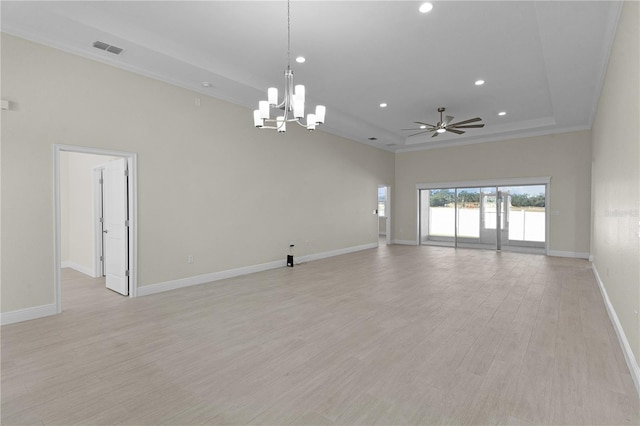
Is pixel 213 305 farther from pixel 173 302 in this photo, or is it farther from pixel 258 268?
pixel 258 268

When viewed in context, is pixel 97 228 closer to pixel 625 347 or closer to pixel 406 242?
pixel 625 347

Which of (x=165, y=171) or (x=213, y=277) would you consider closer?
(x=165, y=171)

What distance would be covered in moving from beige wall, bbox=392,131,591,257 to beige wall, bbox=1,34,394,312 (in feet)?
13.2

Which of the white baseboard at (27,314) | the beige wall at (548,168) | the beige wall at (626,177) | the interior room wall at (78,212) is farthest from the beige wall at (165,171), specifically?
the beige wall at (626,177)

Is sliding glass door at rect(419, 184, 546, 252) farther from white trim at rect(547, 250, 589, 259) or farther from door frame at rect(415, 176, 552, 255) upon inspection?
white trim at rect(547, 250, 589, 259)

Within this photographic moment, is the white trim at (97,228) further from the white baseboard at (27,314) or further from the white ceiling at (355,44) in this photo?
the white ceiling at (355,44)

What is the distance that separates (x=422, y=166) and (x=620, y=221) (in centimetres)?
785

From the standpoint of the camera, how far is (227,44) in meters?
4.39

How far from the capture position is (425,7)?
349 cm

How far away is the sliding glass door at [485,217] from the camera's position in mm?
9094

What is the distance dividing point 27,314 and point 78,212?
3.59 m

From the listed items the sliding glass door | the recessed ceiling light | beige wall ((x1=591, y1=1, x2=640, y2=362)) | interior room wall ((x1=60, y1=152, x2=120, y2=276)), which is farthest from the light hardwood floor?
the sliding glass door

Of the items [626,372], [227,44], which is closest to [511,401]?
[626,372]

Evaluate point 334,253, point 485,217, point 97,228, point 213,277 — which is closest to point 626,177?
point 213,277
